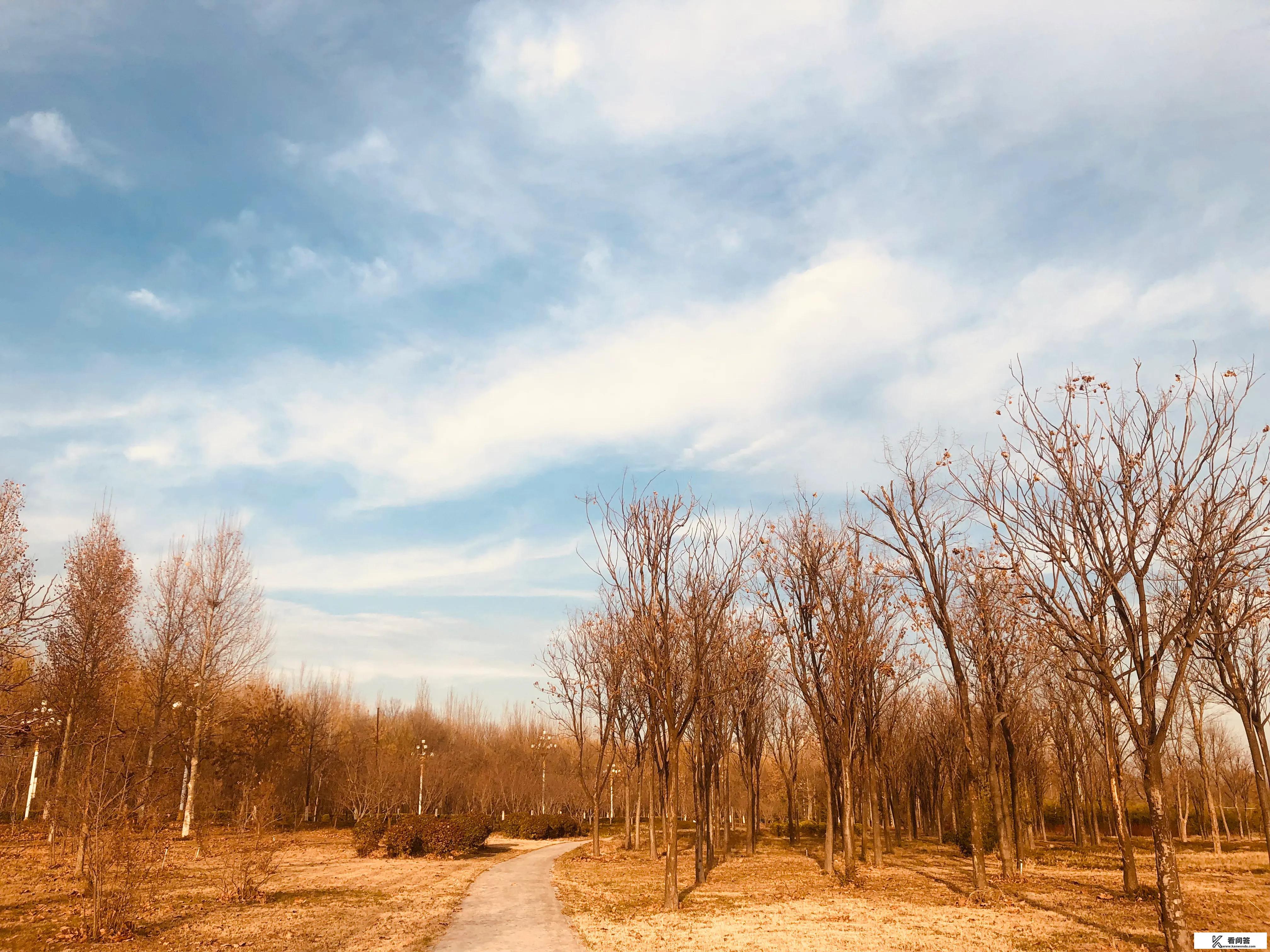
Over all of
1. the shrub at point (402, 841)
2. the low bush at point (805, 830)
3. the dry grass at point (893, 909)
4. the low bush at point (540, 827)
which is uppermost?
the dry grass at point (893, 909)

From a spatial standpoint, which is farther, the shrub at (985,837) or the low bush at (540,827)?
the low bush at (540,827)

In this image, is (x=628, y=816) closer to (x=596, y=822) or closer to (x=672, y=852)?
(x=596, y=822)

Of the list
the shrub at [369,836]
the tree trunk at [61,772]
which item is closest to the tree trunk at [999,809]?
the shrub at [369,836]

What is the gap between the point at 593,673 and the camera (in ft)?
89.7

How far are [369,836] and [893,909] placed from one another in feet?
63.1

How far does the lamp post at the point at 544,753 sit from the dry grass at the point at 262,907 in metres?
33.1

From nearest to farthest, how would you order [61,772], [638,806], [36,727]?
[36,727], [61,772], [638,806]

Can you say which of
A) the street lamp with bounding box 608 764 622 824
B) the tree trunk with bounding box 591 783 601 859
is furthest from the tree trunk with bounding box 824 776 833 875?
the street lamp with bounding box 608 764 622 824

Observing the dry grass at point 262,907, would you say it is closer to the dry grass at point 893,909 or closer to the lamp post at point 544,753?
the dry grass at point 893,909

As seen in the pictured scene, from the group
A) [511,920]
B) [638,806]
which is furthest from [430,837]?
[511,920]

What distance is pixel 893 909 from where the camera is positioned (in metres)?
13.5

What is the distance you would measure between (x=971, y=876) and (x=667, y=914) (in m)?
9.49

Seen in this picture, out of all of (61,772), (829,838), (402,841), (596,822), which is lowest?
(402,841)

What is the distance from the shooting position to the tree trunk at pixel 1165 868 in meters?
9.06
